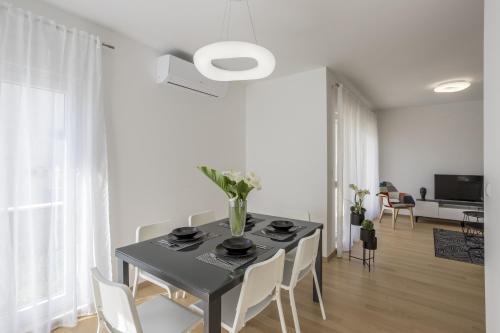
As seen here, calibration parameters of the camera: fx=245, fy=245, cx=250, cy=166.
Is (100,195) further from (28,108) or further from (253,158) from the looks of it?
(253,158)

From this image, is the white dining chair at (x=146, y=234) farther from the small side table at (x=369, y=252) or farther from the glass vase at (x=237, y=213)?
the small side table at (x=369, y=252)

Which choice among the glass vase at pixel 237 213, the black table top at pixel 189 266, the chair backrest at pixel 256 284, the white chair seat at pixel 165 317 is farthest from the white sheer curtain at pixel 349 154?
the white chair seat at pixel 165 317

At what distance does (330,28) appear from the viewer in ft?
7.52

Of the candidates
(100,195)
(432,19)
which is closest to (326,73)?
(432,19)

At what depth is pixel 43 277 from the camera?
1839 millimetres

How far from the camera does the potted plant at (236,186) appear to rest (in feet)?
5.43

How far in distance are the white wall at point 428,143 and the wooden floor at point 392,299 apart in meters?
2.89

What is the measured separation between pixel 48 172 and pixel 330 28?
270 centimetres

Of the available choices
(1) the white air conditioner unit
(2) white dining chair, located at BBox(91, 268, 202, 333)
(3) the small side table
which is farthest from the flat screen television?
Result: (2) white dining chair, located at BBox(91, 268, 202, 333)

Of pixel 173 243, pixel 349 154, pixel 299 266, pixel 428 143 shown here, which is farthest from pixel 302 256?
pixel 428 143

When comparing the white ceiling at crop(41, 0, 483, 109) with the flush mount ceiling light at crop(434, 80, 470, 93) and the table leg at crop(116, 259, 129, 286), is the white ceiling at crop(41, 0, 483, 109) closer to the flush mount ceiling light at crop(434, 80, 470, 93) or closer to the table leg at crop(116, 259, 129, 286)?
the flush mount ceiling light at crop(434, 80, 470, 93)

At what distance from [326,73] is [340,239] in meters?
2.29

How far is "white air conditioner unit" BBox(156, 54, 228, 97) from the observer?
2604mm

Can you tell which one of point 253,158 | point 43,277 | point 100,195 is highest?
point 253,158
